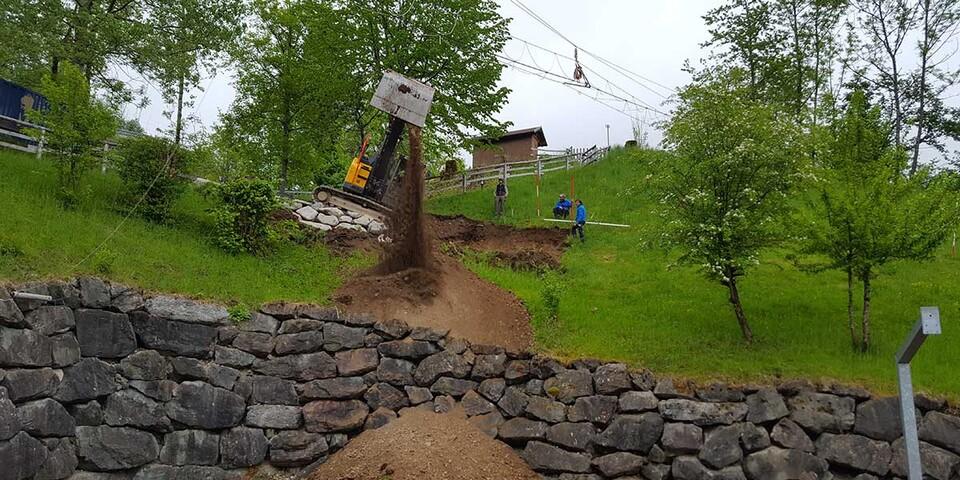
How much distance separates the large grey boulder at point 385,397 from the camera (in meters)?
10.3

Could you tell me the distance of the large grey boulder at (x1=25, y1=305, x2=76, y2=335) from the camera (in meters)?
8.79

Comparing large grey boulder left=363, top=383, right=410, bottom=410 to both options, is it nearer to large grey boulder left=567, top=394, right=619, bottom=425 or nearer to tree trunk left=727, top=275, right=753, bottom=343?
large grey boulder left=567, top=394, right=619, bottom=425

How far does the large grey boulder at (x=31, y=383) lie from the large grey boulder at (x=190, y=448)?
5.54 ft

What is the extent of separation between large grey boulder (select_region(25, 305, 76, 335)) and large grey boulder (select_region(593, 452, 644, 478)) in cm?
807

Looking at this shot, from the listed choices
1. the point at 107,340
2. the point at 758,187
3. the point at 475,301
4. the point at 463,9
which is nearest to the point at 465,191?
the point at 463,9

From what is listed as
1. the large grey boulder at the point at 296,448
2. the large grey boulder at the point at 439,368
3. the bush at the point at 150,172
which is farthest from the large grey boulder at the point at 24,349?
the large grey boulder at the point at 439,368

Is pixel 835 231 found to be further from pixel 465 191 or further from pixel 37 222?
pixel 465 191

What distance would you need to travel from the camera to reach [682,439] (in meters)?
9.45

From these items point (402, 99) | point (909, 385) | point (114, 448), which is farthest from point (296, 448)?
point (909, 385)

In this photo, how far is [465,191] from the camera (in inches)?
1032

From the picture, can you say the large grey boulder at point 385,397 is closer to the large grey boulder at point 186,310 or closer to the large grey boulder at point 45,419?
the large grey boulder at point 186,310

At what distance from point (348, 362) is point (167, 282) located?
3312 mm

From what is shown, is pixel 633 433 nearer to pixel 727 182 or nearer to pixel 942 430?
pixel 942 430

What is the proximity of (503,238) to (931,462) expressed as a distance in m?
12.2
